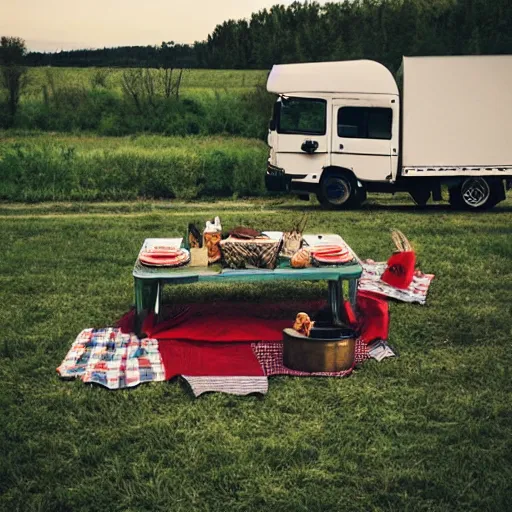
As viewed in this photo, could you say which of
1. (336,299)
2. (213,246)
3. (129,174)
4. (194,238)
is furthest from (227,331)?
(129,174)

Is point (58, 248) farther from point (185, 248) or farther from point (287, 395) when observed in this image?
point (287, 395)

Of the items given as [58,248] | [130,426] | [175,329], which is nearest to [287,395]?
[130,426]

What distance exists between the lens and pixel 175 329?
707cm

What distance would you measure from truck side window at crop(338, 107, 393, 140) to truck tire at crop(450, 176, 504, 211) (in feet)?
5.24

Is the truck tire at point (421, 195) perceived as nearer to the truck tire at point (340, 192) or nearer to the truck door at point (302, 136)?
the truck tire at point (340, 192)

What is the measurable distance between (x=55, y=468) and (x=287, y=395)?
1623 millimetres

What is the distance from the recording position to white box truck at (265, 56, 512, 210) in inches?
591

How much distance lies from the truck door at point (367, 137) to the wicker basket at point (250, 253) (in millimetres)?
8632

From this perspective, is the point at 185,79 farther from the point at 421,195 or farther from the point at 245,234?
the point at 245,234

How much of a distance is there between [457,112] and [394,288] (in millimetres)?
7941

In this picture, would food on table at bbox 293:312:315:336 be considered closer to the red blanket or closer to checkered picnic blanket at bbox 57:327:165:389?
the red blanket

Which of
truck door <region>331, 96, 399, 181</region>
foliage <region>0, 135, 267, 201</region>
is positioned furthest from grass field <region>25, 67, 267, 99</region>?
truck door <region>331, 96, 399, 181</region>

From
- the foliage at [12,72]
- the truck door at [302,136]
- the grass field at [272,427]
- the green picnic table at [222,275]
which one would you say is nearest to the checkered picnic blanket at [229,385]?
the grass field at [272,427]

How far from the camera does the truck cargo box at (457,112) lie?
15.3 metres
